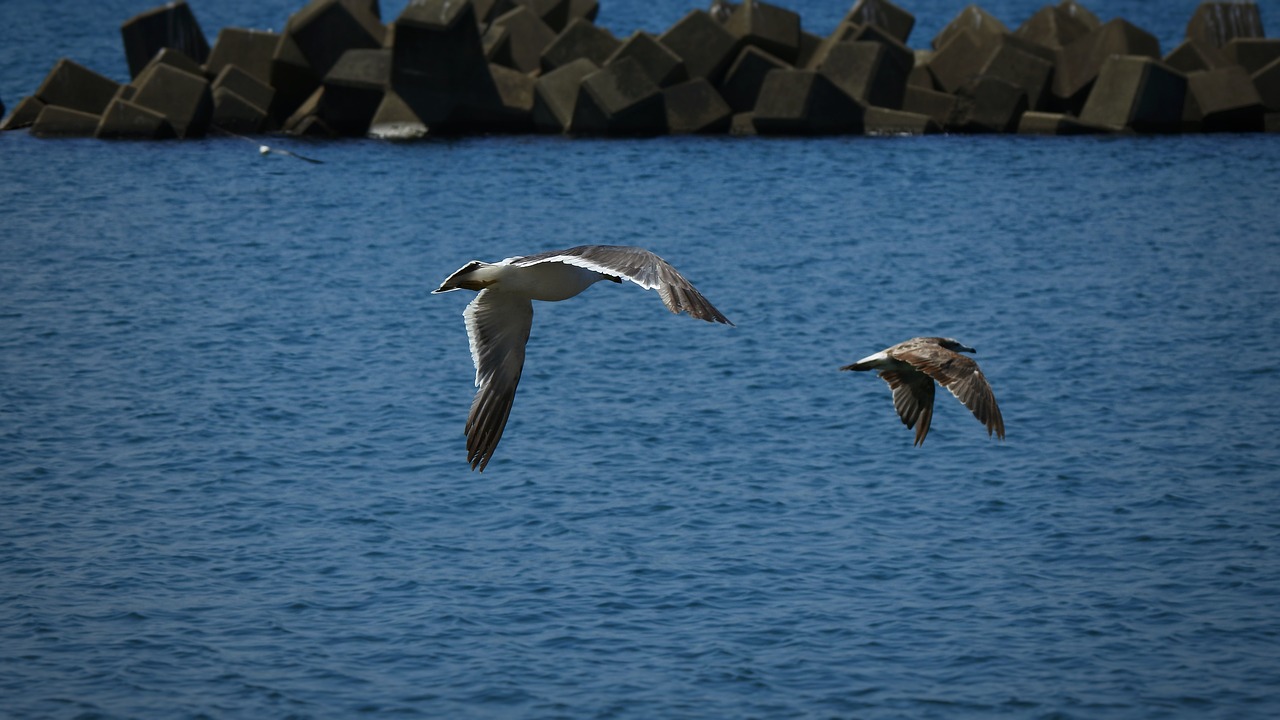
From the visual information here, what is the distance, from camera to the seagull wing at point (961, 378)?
1123 cm

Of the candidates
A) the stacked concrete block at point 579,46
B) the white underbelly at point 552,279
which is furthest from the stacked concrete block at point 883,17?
the white underbelly at point 552,279

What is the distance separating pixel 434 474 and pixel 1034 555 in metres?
6.24

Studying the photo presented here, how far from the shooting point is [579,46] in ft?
119

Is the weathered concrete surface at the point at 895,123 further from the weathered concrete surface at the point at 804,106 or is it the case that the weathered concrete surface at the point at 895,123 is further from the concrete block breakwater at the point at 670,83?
the weathered concrete surface at the point at 804,106

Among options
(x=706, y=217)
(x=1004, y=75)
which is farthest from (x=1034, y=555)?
(x=1004, y=75)

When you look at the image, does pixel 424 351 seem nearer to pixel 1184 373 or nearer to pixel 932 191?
pixel 1184 373

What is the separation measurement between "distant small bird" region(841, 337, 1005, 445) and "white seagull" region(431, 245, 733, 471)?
2.22 meters

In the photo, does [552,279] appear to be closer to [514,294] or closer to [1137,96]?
[514,294]

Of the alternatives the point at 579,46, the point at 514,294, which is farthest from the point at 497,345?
the point at 579,46

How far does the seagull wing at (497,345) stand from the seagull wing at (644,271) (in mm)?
1387

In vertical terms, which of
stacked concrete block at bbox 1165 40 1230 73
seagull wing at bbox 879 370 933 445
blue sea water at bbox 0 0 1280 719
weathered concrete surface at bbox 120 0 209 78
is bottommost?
blue sea water at bbox 0 0 1280 719

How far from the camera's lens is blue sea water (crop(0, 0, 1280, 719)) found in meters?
12.3

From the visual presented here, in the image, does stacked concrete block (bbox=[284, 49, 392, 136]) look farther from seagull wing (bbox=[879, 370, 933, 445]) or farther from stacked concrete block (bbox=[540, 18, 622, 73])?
seagull wing (bbox=[879, 370, 933, 445])

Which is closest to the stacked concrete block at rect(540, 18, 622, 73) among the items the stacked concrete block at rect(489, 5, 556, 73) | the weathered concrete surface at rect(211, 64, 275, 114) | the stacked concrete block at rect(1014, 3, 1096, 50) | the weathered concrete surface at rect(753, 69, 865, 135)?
the stacked concrete block at rect(489, 5, 556, 73)
